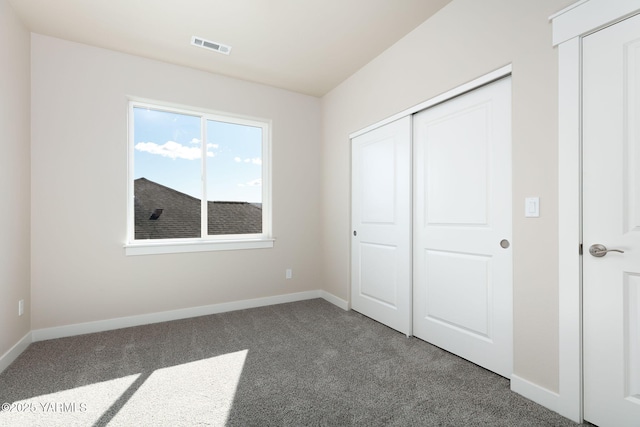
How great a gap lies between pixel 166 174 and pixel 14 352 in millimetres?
1922

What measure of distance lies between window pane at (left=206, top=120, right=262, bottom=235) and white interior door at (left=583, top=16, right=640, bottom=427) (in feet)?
10.4

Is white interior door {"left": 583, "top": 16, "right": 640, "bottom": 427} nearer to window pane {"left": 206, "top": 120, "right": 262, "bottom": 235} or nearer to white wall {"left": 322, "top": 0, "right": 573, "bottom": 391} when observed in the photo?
white wall {"left": 322, "top": 0, "right": 573, "bottom": 391}

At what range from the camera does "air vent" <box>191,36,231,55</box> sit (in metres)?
2.84

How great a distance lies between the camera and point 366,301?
11.0 ft

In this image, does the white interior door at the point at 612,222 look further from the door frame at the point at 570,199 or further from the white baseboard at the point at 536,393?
the white baseboard at the point at 536,393

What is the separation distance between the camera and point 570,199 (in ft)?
5.41

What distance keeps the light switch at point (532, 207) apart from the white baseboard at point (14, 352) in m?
3.67

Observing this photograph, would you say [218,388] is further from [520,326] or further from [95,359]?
[520,326]

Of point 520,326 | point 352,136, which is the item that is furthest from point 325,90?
point 520,326

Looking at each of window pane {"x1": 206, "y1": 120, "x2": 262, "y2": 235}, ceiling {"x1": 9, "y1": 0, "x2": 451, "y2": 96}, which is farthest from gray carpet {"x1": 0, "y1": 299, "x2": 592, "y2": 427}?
ceiling {"x1": 9, "y1": 0, "x2": 451, "y2": 96}

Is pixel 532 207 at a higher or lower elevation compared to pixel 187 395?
higher

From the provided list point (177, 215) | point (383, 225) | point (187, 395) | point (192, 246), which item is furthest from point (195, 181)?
point (187, 395)

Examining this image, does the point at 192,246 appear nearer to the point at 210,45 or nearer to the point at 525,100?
the point at 210,45

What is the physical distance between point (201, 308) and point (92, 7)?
2.89m
